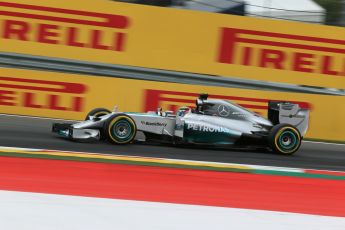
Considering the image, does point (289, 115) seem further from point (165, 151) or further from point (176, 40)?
point (176, 40)

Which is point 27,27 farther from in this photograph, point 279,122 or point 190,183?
point 190,183

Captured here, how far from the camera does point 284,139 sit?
30.0 ft

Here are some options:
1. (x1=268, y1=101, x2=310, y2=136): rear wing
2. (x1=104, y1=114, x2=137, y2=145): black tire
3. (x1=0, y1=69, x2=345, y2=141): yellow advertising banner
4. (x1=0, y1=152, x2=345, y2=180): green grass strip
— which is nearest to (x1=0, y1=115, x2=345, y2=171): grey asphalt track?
(x1=104, y1=114, x2=137, y2=145): black tire

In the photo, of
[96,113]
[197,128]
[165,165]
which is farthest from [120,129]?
[165,165]

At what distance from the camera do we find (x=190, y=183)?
6246 mm

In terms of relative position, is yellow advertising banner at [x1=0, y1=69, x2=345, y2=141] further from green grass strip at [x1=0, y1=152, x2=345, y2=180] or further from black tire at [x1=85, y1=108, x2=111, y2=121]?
green grass strip at [x1=0, y1=152, x2=345, y2=180]

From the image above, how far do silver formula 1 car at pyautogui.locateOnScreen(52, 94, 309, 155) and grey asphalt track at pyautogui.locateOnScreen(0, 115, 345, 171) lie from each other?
0.15 m

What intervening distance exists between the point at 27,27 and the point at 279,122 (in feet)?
17.5

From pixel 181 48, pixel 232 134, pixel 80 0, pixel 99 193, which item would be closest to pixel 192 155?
pixel 232 134

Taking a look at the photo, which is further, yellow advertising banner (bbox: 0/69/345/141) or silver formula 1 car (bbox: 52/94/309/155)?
yellow advertising banner (bbox: 0/69/345/141)

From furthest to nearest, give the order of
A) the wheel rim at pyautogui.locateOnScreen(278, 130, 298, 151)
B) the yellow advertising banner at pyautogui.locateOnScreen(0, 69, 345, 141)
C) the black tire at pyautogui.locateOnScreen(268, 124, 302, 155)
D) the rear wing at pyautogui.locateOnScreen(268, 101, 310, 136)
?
the yellow advertising banner at pyautogui.locateOnScreen(0, 69, 345, 141)
the rear wing at pyautogui.locateOnScreen(268, 101, 310, 136)
the wheel rim at pyautogui.locateOnScreen(278, 130, 298, 151)
the black tire at pyautogui.locateOnScreen(268, 124, 302, 155)

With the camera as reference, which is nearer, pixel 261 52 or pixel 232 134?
pixel 232 134

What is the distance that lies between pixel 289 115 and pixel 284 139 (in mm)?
450

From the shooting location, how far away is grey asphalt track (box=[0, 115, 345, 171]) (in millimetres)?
8023
